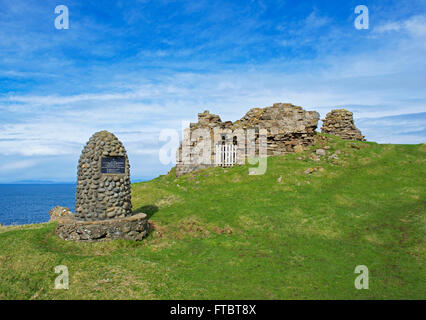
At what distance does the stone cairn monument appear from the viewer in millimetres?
13438

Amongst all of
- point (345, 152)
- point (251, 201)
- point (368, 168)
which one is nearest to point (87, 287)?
point (251, 201)

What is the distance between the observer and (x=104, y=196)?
13.8 metres

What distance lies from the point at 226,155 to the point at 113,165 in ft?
50.8

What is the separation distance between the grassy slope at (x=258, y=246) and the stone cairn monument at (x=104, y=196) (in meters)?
0.62

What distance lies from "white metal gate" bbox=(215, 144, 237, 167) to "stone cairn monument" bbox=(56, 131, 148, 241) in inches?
590

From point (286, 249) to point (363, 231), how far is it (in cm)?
458

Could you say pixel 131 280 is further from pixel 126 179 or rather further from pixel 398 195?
pixel 398 195

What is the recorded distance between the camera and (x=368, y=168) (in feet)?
73.4

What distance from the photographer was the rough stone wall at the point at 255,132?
28.4m

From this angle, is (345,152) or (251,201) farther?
(345,152)

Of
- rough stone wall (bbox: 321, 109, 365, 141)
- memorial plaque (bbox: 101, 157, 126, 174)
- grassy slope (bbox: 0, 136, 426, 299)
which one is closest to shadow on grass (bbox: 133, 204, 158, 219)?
grassy slope (bbox: 0, 136, 426, 299)

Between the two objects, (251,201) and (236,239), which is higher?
(251,201)

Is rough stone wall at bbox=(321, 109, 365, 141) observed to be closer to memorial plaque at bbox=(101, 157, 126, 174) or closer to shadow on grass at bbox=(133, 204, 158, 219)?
shadow on grass at bbox=(133, 204, 158, 219)
